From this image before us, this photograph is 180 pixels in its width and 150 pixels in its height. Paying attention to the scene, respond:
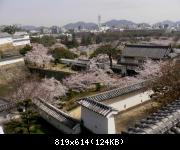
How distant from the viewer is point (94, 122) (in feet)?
42.5

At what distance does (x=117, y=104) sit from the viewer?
16547mm

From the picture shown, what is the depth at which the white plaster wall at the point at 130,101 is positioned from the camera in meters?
16.6

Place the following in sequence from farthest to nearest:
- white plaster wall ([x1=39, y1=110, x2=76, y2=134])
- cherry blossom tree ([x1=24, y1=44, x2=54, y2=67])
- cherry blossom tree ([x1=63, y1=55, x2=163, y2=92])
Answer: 1. cherry blossom tree ([x1=24, y1=44, x2=54, y2=67])
2. cherry blossom tree ([x1=63, y1=55, x2=163, y2=92])
3. white plaster wall ([x1=39, y1=110, x2=76, y2=134])

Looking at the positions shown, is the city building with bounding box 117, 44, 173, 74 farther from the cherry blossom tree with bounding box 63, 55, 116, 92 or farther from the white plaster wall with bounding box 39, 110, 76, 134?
the white plaster wall with bounding box 39, 110, 76, 134

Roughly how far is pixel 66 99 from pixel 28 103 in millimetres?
7292

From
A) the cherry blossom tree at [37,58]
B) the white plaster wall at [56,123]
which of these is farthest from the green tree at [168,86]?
the cherry blossom tree at [37,58]

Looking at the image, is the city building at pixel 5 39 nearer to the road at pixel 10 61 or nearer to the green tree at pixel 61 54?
the green tree at pixel 61 54

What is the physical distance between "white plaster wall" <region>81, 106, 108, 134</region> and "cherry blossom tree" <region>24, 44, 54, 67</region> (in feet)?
78.4

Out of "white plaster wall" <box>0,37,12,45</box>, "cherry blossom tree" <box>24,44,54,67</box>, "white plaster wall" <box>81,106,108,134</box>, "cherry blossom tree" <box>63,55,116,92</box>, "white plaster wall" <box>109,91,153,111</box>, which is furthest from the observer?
"white plaster wall" <box>0,37,12,45</box>

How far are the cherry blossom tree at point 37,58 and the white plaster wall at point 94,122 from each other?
2390cm

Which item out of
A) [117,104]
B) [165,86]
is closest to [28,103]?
[117,104]

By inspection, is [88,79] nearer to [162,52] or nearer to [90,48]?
[162,52]

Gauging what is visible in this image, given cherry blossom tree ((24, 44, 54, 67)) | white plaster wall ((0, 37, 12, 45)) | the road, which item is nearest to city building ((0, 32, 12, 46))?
white plaster wall ((0, 37, 12, 45))

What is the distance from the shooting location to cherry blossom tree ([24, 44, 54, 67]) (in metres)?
37.0
